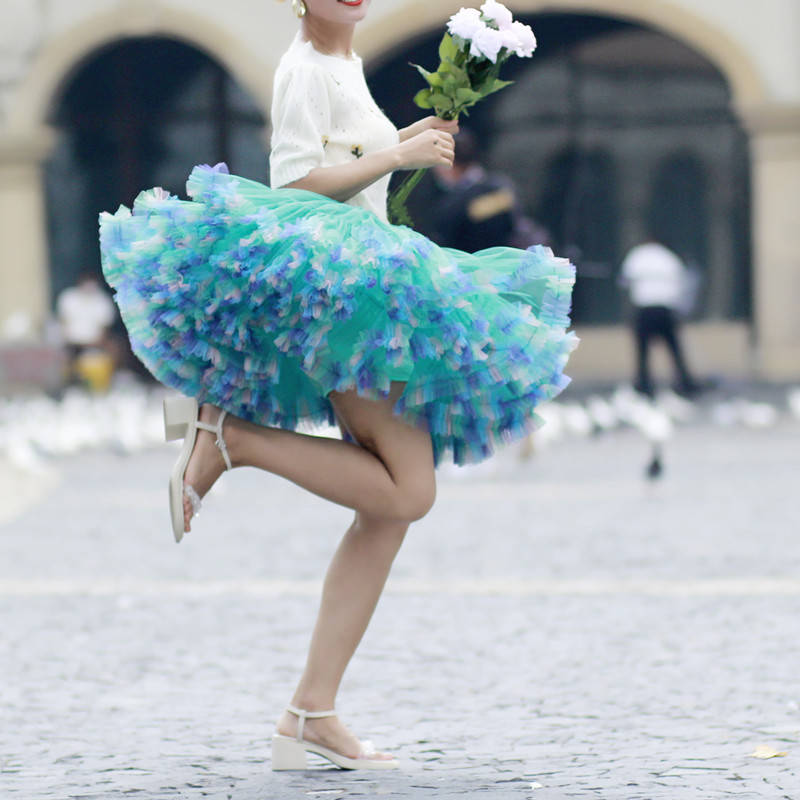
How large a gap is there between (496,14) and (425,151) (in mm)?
327

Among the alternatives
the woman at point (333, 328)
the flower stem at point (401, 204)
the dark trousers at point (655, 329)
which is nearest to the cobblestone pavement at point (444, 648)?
the woman at point (333, 328)

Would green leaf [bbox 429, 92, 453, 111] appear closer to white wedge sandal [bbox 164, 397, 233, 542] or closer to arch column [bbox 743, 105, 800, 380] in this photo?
white wedge sandal [bbox 164, 397, 233, 542]

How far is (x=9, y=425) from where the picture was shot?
14.3 metres

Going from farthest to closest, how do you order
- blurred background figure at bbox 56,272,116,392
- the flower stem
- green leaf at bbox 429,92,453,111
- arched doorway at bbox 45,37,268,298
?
1. arched doorway at bbox 45,37,268,298
2. blurred background figure at bbox 56,272,116,392
3. the flower stem
4. green leaf at bbox 429,92,453,111

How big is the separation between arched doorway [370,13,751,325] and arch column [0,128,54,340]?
419cm

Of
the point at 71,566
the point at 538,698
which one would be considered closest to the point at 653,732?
the point at 538,698

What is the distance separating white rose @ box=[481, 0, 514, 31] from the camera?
11.0ft

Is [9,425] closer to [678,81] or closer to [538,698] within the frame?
[678,81]

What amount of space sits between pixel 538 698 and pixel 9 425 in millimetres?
10830

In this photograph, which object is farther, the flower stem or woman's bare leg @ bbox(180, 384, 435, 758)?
the flower stem

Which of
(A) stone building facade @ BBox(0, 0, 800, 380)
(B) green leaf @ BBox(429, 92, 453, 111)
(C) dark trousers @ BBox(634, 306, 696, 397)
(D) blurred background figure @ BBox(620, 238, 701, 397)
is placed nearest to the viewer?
(B) green leaf @ BBox(429, 92, 453, 111)

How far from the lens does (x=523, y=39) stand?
3373 millimetres

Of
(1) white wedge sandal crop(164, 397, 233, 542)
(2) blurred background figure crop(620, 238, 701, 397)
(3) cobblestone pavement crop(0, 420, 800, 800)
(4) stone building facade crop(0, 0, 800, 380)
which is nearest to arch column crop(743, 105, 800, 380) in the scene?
(4) stone building facade crop(0, 0, 800, 380)

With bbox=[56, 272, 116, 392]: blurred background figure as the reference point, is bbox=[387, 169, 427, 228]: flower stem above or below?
below
